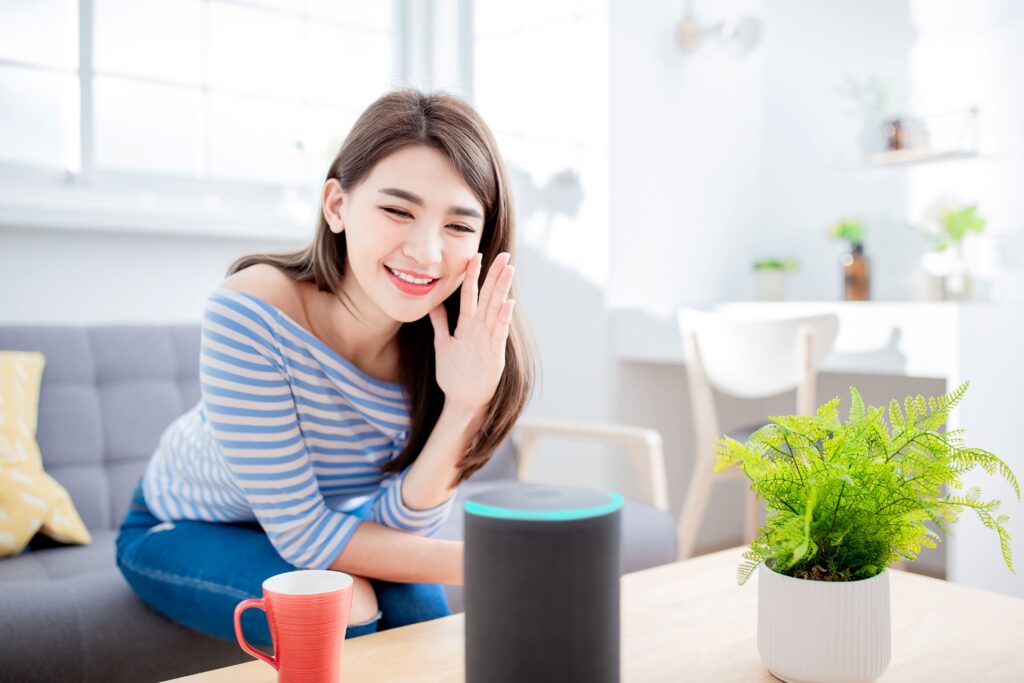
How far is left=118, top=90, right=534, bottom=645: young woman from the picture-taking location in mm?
1139

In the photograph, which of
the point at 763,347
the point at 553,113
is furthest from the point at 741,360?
the point at 553,113

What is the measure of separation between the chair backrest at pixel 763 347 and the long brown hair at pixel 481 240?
3.56 ft

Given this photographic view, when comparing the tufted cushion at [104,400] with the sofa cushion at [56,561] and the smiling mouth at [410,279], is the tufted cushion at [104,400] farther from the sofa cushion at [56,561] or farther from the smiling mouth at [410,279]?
the smiling mouth at [410,279]

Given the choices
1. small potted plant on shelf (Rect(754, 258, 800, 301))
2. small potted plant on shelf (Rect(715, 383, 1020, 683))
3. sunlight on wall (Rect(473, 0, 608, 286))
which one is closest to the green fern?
small potted plant on shelf (Rect(715, 383, 1020, 683))

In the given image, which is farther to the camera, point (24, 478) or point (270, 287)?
point (24, 478)

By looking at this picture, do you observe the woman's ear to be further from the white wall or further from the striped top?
the white wall

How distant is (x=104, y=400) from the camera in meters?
1.88

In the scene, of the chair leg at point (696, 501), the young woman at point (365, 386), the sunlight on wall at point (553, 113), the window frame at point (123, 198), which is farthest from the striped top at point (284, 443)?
the sunlight on wall at point (553, 113)

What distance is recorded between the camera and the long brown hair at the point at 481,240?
1146mm

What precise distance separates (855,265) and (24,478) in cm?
249

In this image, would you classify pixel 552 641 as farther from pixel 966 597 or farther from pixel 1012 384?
pixel 1012 384

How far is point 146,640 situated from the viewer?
4.37ft

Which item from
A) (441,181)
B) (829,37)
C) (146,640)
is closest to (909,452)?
(441,181)

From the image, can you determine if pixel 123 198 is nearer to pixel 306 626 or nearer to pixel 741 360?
pixel 741 360
